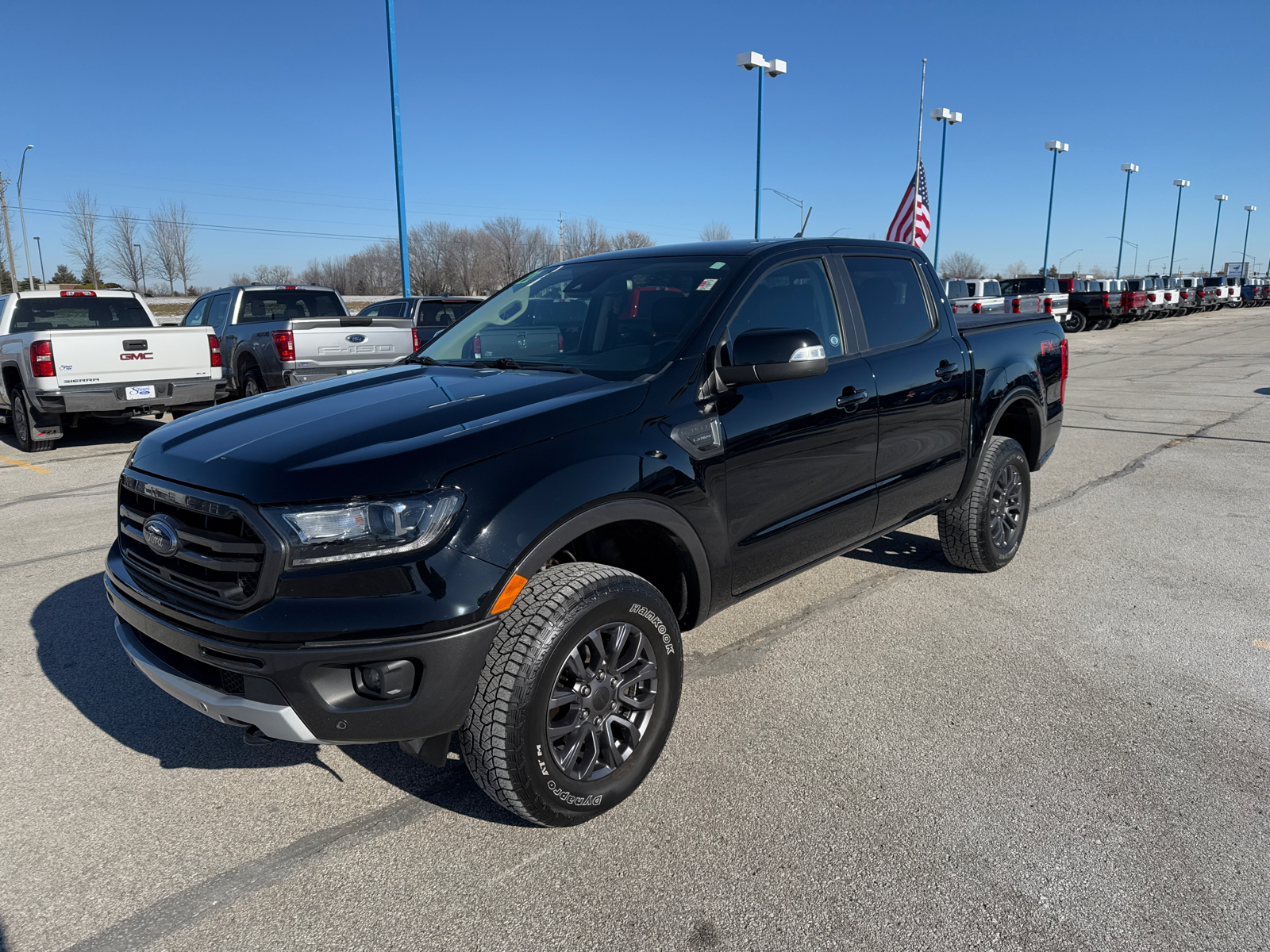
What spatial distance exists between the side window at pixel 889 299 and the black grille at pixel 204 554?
285 centimetres

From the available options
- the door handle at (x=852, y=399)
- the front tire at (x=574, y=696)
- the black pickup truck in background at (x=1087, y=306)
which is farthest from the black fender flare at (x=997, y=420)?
the black pickup truck in background at (x=1087, y=306)

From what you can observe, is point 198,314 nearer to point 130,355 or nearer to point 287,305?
point 287,305

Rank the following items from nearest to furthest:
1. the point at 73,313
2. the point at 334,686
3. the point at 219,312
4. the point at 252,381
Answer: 1. the point at 334,686
2. the point at 73,313
3. the point at 252,381
4. the point at 219,312

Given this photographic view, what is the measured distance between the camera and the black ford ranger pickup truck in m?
2.37

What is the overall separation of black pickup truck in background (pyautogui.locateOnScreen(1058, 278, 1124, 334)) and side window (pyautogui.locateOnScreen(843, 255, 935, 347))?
29844 millimetres

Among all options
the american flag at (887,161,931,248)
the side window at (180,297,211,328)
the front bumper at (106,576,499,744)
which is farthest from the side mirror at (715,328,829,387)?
the american flag at (887,161,931,248)

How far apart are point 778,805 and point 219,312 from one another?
42.2 ft

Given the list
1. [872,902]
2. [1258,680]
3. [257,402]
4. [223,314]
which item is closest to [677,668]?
[872,902]

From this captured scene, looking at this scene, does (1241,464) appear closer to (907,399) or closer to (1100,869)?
(907,399)

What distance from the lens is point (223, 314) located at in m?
13.0

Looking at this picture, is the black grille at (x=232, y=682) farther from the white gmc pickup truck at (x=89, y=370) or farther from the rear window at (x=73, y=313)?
the rear window at (x=73, y=313)

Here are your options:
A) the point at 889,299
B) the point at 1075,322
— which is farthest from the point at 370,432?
the point at 1075,322

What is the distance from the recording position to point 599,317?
3.71 m

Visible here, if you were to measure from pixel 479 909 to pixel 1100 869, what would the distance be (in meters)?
1.77
